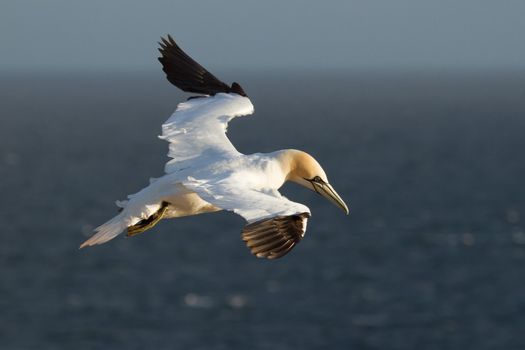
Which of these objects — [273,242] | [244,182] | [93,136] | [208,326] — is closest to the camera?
[273,242]

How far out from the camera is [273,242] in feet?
32.6

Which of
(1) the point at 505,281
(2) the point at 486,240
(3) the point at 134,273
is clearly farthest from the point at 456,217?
(3) the point at 134,273

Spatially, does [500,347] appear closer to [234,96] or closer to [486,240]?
[486,240]

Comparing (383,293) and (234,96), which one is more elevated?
(383,293)

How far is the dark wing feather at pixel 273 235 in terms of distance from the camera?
9.79 meters

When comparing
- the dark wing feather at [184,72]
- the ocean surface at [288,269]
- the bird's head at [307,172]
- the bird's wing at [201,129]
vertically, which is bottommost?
the bird's head at [307,172]

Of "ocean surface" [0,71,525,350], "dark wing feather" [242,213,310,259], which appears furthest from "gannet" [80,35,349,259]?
"ocean surface" [0,71,525,350]

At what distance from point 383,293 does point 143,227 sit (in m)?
68.8

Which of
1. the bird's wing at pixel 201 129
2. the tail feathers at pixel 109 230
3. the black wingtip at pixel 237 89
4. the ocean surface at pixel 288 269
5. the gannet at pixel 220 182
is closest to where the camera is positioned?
the gannet at pixel 220 182

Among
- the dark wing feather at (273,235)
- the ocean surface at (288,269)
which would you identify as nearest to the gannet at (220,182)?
the dark wing feather at (273,235)

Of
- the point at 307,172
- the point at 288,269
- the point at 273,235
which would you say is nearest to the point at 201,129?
the point at 307,172

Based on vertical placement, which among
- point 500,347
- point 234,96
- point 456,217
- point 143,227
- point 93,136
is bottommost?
point 143,227

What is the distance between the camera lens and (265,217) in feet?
32.4

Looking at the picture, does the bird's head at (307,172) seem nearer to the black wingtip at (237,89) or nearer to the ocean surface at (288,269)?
the black wingtip at (237,89)
